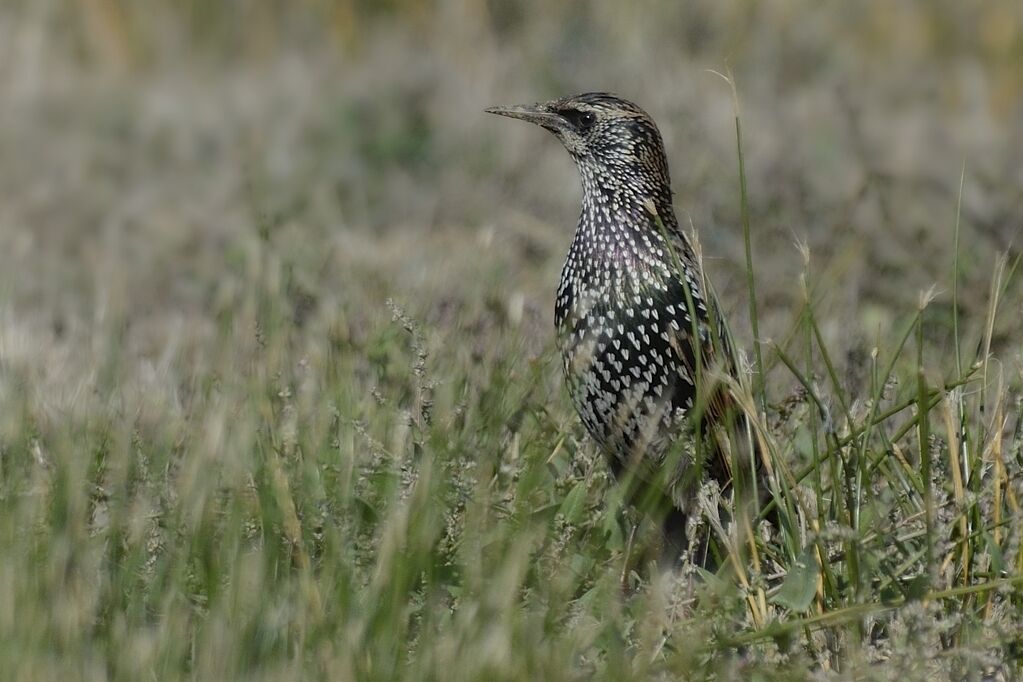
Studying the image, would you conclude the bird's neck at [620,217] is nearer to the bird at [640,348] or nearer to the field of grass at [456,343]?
the bird at [640,348]

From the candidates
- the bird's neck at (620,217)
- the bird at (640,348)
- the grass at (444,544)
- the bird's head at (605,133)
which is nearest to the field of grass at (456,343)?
the grass at (444,544)

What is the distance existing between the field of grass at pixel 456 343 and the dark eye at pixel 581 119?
0.59 m

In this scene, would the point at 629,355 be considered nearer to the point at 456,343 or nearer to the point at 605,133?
the point at 456,343

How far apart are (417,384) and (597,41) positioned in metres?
5.25

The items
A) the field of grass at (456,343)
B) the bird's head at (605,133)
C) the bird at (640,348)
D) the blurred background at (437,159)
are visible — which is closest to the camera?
the field of grass at (456,343)

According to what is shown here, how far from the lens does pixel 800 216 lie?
22.5 feet

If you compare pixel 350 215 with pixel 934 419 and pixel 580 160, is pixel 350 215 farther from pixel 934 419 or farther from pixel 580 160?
pixel 934 419

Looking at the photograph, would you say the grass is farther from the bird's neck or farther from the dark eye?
the dark eye

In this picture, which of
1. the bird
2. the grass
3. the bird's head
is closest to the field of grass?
the grass

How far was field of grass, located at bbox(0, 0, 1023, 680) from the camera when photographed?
10.7 feet

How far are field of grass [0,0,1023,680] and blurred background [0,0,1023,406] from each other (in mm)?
22

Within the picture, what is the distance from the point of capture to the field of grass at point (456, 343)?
3256 mm

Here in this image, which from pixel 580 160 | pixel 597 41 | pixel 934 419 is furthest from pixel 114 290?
pixel 597 41

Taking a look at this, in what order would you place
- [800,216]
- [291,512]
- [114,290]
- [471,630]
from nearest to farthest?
[471,630] → [291,512] → [114,290] → [800,216]
